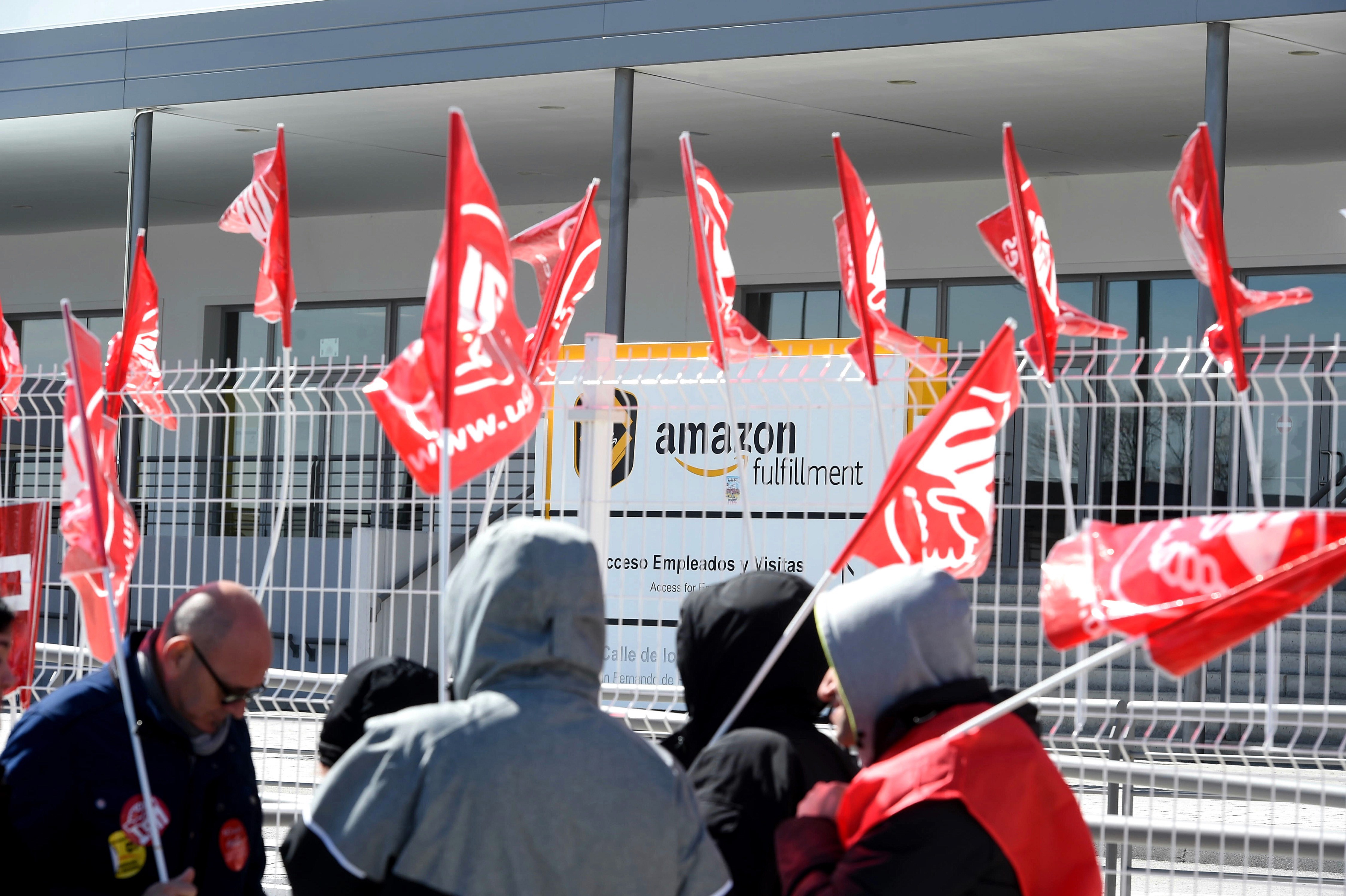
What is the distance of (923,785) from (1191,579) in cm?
62

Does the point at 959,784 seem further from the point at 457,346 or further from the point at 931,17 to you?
the point at 931,17

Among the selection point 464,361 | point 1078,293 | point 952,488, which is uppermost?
point 1078,293

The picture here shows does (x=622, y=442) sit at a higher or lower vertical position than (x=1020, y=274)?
lower

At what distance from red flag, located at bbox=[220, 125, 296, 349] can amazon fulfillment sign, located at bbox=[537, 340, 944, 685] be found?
3.71ft

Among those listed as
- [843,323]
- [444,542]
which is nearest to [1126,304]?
[843,323]

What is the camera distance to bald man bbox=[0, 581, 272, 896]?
2848 mm

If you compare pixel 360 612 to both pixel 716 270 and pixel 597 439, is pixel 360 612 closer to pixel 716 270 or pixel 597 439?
→ pixel 597 439

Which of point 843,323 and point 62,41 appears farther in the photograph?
point 843,323

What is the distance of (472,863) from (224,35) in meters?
10.5

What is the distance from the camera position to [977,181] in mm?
14430

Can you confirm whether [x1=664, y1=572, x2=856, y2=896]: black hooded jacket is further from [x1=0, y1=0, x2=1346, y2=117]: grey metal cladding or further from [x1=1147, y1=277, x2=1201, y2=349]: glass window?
[x1=1147, y1=277, x2=1201, y2=349]: glass window

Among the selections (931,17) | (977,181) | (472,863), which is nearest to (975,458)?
(472,863)

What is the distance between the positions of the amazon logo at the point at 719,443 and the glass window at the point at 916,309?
6762mm

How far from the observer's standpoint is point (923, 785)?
241 centimetres
